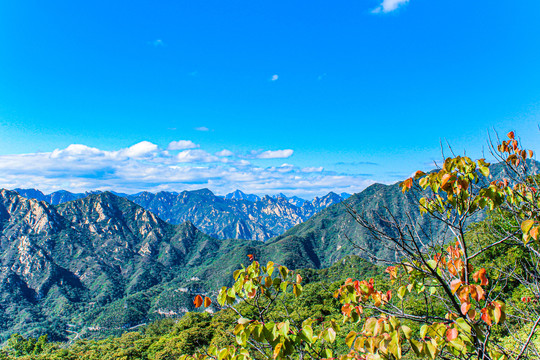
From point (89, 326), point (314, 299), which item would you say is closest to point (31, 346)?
point (314, 299)

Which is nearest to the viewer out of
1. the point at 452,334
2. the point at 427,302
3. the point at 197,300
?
the point at 452,334

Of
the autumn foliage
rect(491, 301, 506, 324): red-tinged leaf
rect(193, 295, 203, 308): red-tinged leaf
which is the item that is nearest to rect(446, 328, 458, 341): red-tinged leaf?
the autumn foliage

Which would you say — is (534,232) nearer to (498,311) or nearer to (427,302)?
(498,311)

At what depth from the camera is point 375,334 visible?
2977 mm

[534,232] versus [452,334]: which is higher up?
[534,232]

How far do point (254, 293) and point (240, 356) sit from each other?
91 cm

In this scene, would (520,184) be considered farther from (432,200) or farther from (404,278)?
(404,278)

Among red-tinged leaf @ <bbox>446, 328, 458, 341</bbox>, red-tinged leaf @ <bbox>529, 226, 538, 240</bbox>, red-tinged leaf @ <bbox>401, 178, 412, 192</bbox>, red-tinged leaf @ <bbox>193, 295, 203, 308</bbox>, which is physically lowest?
red-tinged leaf @ <bbox>193, 295, 203, 308</bbox>

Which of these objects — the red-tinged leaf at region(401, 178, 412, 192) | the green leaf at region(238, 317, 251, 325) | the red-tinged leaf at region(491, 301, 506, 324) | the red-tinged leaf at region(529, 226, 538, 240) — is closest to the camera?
the red-tinged leaf at region(491, 301, 506, 324)

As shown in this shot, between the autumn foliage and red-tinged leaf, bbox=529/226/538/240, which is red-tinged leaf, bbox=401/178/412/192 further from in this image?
red-tinged leaf, bbox=529/226/538/240

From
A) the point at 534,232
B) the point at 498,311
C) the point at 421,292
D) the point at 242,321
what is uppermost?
the point at 534,232

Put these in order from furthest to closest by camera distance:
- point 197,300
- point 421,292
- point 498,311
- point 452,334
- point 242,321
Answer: point 421,292 < point 197,300 < point 242,321 < point 452,334 < point 498,311

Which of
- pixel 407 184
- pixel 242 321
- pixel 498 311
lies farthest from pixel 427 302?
pixel 242 321

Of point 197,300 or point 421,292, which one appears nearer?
point 197,300
